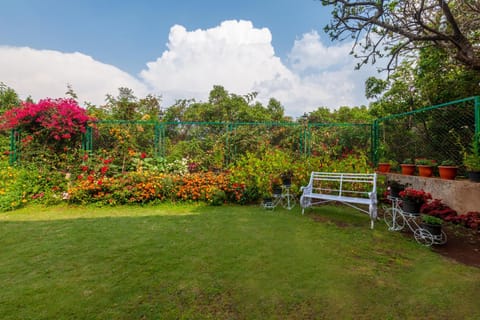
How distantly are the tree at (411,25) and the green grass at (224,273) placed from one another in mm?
3725

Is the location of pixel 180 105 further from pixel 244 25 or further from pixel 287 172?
pixel 287 172

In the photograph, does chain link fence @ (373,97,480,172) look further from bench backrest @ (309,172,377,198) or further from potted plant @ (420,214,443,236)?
potted plant @ (420,214,443,236)

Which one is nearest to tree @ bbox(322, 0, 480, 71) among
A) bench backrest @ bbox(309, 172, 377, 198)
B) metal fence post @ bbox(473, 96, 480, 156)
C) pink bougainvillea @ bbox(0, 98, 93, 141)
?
metal fence post @ bbox(473, 96, 480, 156)

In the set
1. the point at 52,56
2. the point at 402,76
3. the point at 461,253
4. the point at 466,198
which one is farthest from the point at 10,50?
the point at 402,76

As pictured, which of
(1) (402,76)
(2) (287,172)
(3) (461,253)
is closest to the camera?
(3) (461,253)

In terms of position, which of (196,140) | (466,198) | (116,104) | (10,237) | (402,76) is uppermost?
(402,76)

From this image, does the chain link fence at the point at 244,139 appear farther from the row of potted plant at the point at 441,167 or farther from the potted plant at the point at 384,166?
the row of potted plant at the point at 441,167

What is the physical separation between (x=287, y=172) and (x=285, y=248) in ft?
9.70

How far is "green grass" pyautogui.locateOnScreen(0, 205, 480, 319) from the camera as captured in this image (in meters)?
1.71

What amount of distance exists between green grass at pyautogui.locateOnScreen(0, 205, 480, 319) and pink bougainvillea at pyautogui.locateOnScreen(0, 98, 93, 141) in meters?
2.78

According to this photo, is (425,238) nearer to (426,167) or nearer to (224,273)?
(426,167)

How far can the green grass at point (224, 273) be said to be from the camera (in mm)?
1714

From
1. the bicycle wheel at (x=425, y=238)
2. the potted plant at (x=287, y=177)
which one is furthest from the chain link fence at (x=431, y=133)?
the potted plant at (x=287, y=177)

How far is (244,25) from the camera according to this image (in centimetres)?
749
